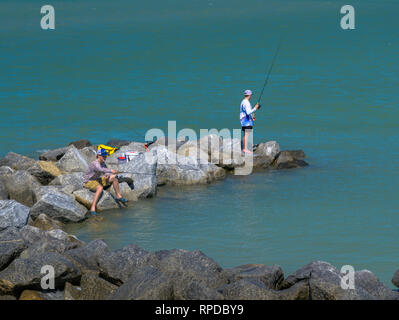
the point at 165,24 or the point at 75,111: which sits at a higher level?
the point at 165,24

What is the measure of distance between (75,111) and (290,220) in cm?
1671

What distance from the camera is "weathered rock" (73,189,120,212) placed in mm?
17203

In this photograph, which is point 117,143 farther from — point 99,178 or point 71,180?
point 99,178

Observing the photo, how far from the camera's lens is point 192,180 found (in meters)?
19.5

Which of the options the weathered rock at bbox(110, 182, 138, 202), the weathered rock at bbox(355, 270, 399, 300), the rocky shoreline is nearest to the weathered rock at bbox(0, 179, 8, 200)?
the rocky shoreline

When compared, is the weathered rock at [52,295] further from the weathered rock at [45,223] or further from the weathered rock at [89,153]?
the weathered rock at [89,153]

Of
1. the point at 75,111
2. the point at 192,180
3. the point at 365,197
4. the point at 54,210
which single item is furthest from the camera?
the point at 75,111

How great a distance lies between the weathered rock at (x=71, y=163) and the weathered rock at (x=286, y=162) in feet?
17.7

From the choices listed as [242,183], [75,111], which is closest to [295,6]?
[75,111]

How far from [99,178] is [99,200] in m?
0.59

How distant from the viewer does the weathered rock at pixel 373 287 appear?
11.4 meters

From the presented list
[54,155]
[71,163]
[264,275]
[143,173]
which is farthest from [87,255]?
[54,155]

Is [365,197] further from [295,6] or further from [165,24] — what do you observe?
[295,6]

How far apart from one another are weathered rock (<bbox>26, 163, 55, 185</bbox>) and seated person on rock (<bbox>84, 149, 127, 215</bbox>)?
146cm
